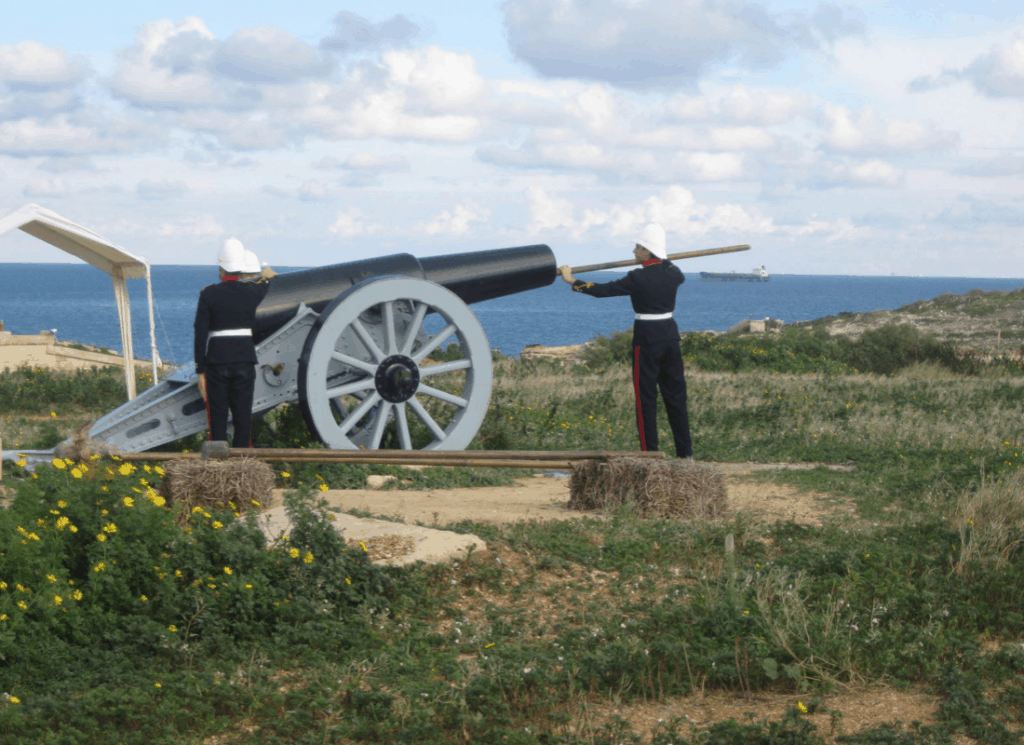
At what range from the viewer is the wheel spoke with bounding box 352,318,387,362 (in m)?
8.73

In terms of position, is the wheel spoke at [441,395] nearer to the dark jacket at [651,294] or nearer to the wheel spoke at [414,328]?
the wheel spoke at [414,328]

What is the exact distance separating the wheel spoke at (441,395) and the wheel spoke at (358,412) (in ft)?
1.50

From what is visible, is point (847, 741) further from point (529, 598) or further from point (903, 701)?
point (529, 598)

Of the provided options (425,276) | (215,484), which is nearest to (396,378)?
(425,276)

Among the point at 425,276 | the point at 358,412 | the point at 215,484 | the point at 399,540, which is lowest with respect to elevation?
the point at 399,540

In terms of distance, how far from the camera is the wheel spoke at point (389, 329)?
8.90 meters

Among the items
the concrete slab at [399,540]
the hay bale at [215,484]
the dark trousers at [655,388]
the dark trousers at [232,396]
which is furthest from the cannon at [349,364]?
the concrete slab at [399,540]

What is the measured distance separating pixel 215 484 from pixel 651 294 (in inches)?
146

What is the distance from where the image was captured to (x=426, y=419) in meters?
9.37

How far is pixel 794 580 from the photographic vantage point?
528 centimetres

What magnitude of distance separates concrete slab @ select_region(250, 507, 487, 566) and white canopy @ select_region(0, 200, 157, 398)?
384 cm

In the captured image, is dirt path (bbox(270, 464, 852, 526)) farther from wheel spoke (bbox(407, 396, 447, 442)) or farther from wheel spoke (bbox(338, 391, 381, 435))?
wheel spoke (bbox(407, 396, 447, 442))

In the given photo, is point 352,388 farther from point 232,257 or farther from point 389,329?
point 232,257

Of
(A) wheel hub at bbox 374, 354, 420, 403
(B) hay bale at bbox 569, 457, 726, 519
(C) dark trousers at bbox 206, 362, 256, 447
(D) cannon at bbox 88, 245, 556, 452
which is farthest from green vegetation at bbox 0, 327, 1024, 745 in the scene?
(A) wheel hub at bbox 374, 354, 420, 403
